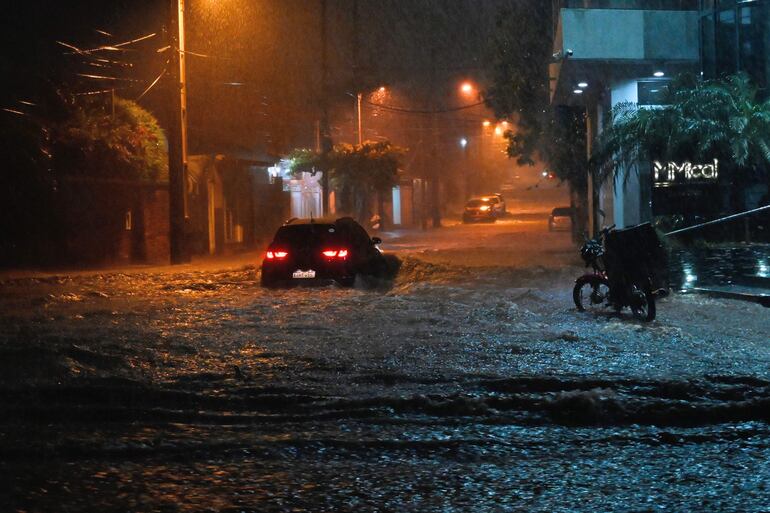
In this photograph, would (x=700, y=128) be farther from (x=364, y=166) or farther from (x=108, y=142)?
(x=364, y=166)

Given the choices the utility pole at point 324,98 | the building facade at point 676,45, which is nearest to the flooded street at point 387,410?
the building facade at point 676,45

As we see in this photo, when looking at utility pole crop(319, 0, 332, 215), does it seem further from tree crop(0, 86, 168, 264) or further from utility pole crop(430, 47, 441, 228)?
utility pole crop(430, 47, 441, 228)

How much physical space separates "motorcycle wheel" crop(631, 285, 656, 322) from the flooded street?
18 cm

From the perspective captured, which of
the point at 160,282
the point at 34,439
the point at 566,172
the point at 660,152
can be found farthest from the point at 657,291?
the point at 566,172

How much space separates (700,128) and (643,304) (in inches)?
268

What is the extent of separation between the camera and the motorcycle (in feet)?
39.2

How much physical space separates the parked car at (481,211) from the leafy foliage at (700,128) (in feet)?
133

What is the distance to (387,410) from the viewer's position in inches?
289

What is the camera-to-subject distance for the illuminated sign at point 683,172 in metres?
20.1

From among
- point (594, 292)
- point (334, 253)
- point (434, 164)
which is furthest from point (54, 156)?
point (434, 164)

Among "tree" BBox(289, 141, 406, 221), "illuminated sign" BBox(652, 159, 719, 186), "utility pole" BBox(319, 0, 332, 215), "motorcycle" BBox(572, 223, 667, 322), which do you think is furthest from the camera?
"tree" BBox(289, 141, 406, 221)

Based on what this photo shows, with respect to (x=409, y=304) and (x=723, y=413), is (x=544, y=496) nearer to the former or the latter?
(x=723, y=413)

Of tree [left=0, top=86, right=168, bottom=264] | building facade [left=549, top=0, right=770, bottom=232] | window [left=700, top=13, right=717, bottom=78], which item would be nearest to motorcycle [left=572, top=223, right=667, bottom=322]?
building facade [left=549, top=0, right=770, bottom=232]

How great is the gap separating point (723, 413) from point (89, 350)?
6318 mm
